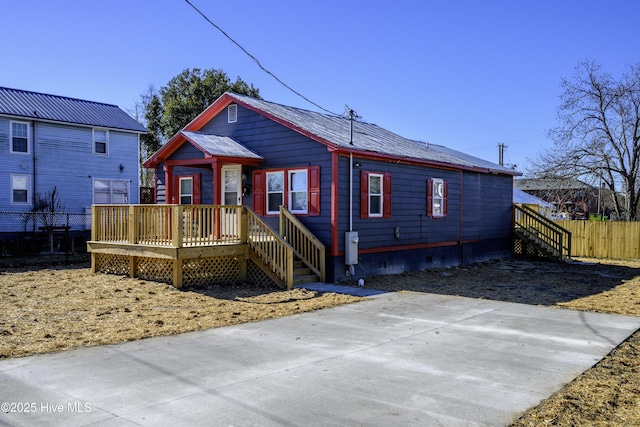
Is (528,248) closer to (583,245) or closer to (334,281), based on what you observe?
(583,245)

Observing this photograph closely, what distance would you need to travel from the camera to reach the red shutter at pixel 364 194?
46.2 ft

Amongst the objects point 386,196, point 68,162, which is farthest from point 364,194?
point 68,162

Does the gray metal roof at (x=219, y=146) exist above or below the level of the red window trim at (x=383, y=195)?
above

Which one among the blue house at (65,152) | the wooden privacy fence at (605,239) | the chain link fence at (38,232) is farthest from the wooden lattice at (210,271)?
the wooden privacy fence at (605,239)

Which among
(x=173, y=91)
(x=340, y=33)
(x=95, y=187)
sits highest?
(x=173, y=91)

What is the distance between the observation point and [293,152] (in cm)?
1428

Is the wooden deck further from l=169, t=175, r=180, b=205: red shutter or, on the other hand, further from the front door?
l=169, t=175, r=180, b=205: red shutter

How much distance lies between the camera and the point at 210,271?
12812mm

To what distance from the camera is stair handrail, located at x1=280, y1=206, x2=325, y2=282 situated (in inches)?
520

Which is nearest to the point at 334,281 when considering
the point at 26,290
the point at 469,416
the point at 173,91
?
the point at 26,290

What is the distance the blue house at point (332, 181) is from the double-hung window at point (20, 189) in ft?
32.8

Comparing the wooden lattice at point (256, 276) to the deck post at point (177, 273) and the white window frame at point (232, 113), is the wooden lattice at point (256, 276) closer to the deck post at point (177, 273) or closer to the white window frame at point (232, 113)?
the deck post at point (177, 273)

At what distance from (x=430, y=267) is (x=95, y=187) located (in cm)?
1666

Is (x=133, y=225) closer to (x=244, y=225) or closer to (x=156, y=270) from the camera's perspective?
(x=156, y=270)
